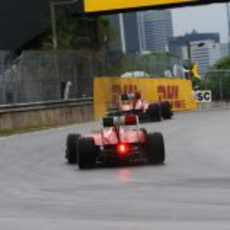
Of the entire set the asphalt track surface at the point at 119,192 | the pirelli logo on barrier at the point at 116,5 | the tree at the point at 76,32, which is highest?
the pirelli logo on barrier at the point at 116,5

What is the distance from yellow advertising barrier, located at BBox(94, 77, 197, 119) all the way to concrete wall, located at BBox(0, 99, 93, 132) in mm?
1043

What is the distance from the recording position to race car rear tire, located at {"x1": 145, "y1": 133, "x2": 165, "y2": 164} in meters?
16.3

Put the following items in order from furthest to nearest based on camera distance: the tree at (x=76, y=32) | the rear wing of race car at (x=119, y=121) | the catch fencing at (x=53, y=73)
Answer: the tree at (x=76, y=32) → the catch fencing at (x=53, y=73) → the rear wing of race car at (x=119, y=121)

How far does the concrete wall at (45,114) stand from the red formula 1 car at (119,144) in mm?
15896

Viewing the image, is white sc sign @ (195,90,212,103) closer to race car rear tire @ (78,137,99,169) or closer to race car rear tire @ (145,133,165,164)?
race car rear tire @ (145,133,165,164)

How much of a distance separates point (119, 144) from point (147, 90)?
30814mm

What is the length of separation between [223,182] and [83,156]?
12.6 feet

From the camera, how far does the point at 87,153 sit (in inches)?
637

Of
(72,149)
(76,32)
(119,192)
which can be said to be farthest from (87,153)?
(76,32)

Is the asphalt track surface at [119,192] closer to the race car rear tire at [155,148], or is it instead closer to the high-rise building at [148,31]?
the race car rear tire at [155,148]

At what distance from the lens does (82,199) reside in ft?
38.1

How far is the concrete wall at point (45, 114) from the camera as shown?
33.2 metres

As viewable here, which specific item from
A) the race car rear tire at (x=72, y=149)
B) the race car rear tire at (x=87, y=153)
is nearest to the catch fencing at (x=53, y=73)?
the race car rear tire at (x=72, y=149)

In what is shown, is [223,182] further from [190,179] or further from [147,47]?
[147,47]
